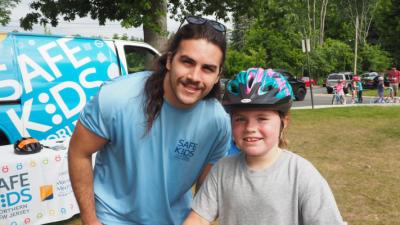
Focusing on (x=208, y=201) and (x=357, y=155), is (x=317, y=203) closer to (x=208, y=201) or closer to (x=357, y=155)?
(x=208, y=201)

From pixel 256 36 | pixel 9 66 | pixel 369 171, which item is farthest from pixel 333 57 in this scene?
pixel 9 66

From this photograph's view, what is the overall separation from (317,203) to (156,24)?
976 centimetres

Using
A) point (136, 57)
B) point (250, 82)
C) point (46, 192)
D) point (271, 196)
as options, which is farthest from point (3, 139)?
point (271, 196)

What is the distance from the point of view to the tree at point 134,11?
35.0ft

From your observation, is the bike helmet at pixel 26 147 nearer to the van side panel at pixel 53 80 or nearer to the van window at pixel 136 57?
the van side panel at pixel 53 80

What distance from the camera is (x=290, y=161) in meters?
1.77

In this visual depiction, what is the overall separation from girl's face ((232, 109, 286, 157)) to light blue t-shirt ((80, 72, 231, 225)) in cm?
23

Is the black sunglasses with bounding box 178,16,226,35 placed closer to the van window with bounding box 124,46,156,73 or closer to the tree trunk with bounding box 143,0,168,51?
the van window with bounding box 124,46,156,73

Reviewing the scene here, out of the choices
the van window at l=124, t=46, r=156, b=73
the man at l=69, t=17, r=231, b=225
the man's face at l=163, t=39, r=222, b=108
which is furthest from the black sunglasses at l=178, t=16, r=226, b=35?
the van window at l=124, t=46, r=156, b=73

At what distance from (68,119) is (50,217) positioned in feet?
5.45

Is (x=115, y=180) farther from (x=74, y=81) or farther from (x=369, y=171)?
(x=369, y=171)

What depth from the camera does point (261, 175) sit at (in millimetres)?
1768

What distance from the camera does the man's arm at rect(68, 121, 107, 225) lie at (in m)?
1.91

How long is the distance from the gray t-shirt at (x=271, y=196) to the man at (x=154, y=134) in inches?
9.3
